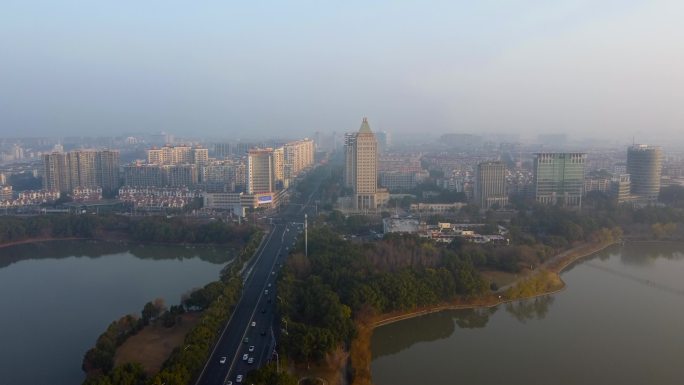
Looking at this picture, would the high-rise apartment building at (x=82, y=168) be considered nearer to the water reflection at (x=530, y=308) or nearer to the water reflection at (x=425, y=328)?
the water reflection at (x=425, y=328)

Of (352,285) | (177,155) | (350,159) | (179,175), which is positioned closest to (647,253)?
(352,285)

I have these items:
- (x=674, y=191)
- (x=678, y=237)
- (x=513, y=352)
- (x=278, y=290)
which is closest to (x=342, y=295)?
(x=278, y=290)

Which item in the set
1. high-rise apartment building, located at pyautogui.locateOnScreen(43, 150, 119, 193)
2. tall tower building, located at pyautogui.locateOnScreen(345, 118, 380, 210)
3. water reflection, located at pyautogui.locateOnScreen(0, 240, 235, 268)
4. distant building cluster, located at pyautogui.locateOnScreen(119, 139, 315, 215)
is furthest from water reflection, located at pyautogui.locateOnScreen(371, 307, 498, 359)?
high-rise apartment building, located at pyautogui.locateOnScreen(43, 150, 119, 193)

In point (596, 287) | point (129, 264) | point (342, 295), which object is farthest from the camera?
point (129, 264)

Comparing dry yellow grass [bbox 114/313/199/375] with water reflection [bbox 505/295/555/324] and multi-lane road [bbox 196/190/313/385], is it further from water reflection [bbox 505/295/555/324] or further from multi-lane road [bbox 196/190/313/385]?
water reflection [bbox 505/295/555/324]

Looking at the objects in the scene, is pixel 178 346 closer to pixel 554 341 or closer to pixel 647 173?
Result: pixel 554 341

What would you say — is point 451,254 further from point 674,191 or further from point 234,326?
point 674,191
